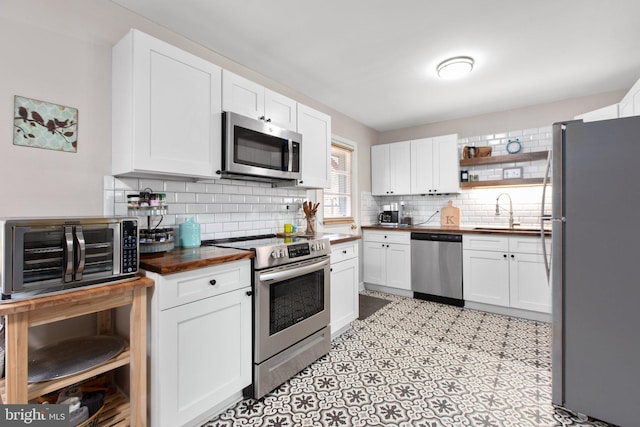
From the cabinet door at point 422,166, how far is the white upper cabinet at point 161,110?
3102mm

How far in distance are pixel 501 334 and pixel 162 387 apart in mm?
2895

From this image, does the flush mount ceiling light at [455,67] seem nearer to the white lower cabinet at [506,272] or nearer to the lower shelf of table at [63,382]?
the white lower cabinet at [506,272]

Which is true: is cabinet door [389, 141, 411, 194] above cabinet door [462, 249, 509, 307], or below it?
above

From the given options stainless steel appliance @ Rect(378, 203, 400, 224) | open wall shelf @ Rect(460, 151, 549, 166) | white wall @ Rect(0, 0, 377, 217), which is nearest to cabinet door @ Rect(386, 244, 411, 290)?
stainless steel appliance @ Rect(378, 203, 400, 224)

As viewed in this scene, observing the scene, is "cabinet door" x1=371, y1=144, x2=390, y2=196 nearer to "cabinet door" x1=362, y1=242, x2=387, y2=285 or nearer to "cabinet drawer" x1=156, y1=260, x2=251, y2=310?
"cabinet door" x1=362, y1=242, x2=387, y2=285

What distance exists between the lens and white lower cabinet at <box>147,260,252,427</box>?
1.48 meters

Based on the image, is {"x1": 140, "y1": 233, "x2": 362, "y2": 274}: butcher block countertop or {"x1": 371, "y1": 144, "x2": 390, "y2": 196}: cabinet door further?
{"x1": 371, "y1": 144, "x2": 390, "y2": 196}: cabinet door

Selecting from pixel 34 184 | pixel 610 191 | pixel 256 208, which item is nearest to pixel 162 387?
pixel 34 184

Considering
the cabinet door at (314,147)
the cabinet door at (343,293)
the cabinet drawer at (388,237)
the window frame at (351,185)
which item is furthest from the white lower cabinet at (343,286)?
the cabinet drawer at (388,237)

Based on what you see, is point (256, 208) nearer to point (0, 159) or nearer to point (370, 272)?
point (0, 159)

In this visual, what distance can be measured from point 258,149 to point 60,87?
119cm

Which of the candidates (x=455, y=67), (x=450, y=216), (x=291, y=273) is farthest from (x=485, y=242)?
(x=291, y=273)

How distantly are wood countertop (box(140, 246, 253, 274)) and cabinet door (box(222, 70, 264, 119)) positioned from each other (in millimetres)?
1033

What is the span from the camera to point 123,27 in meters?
1.92
